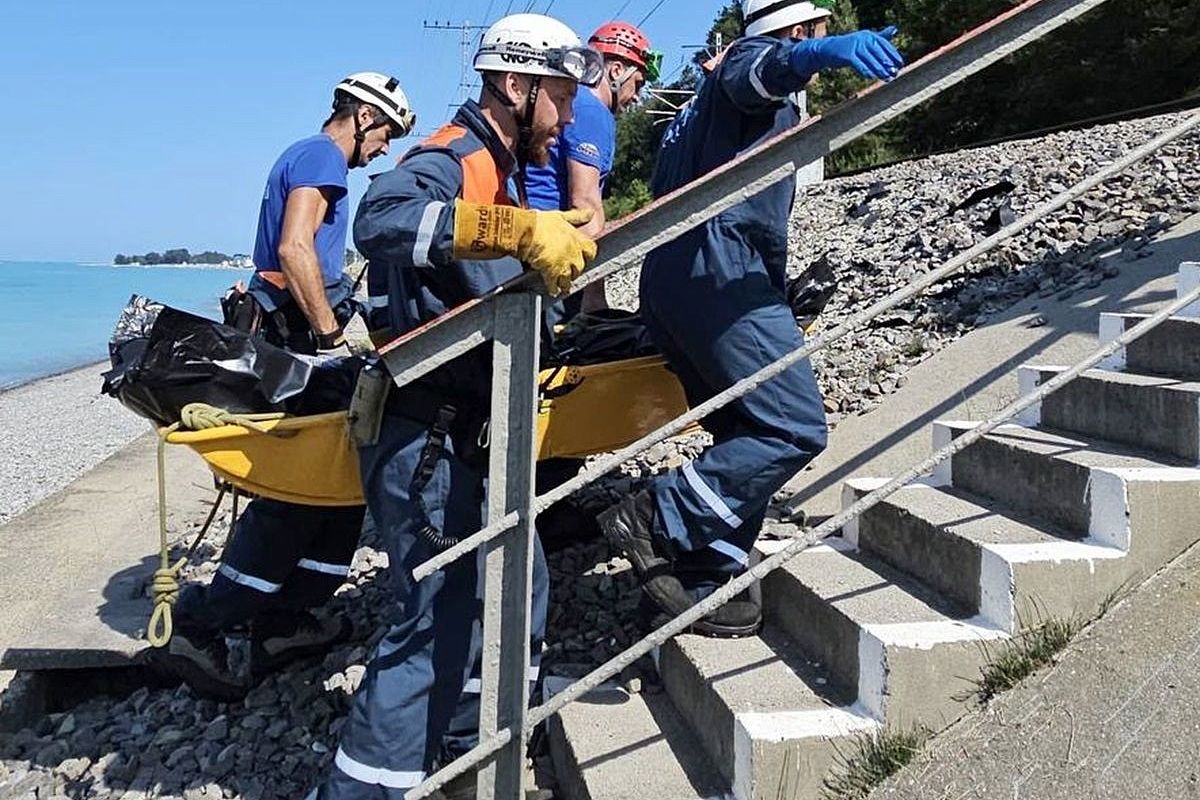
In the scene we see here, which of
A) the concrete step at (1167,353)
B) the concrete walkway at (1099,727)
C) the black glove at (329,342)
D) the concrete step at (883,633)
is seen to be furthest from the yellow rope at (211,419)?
the concrete step at (1167,353)

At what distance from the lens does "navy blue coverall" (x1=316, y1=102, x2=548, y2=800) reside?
2.77 meters

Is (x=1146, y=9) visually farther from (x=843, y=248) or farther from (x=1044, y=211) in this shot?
(x=1044, y=211)

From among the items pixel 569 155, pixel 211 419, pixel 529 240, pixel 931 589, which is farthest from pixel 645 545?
pixel 569 155

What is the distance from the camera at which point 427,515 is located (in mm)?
2822

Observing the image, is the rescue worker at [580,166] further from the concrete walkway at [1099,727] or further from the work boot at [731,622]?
the concrete walkway at [1099,727]

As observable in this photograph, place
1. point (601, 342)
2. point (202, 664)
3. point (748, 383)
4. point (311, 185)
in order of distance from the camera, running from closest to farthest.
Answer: point (748, 383) → point (601, 342) → point (202, 664) → point (311, 185)

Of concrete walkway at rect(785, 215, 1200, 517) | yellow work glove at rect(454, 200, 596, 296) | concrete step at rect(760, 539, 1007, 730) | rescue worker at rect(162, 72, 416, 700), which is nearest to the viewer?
yellow work glove at rect(454, 200, 596, 296)

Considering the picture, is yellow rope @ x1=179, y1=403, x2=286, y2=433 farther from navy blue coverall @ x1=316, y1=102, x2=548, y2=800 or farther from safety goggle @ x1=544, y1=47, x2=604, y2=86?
safety goggle @ x1=544, y1=47, x2=604, y2=86

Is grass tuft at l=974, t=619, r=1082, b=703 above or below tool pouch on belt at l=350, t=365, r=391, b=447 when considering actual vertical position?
below

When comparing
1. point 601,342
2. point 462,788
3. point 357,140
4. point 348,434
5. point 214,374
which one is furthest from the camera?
point 357,140

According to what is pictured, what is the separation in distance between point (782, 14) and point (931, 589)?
70.4 inches

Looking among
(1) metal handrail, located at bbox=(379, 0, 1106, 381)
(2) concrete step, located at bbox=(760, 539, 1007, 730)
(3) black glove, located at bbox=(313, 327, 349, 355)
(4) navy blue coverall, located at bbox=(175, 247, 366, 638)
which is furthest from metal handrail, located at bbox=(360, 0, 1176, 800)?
(3) black glove, located at bbox=(313, 327, 349, 355)

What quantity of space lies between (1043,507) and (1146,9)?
69.6ft

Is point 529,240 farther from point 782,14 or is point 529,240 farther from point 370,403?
point 782,14
